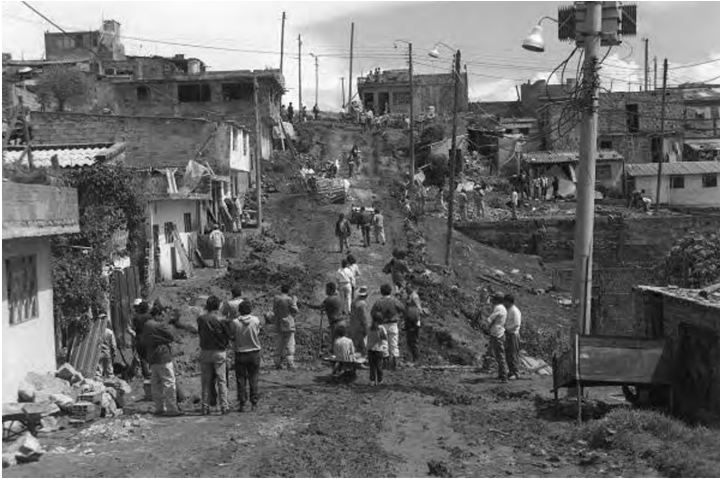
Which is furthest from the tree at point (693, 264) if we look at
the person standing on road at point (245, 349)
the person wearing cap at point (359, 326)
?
the person standing on road at point (245, 349)

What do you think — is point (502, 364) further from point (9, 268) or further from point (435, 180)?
point (435, 180)

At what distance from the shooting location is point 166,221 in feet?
79.0

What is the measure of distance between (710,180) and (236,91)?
2791cm

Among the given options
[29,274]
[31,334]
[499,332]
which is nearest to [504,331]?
[499,332]

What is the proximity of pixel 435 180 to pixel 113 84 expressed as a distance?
738 inches

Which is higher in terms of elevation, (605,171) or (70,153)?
(70,153)

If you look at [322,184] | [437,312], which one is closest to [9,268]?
[437,312]

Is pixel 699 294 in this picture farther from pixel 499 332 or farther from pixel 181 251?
pixel 181 251

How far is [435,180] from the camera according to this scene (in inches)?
1834

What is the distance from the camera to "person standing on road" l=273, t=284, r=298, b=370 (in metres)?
14.6

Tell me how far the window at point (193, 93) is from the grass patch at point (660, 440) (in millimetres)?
38399

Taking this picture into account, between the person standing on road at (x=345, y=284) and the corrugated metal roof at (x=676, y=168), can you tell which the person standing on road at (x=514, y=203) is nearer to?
the corrugated metal roof at (x=676, y=168)

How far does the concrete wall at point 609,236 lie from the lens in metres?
38.0

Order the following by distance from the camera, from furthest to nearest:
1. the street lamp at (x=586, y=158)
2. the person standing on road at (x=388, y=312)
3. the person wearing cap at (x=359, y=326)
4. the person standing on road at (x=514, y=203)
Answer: the person standing on road at (x=514, y=203)
the person wearing cap at (x=359, y=326)
the person standing on road at (x=388, y=312)
the street lamp at (x=586, y=158)
